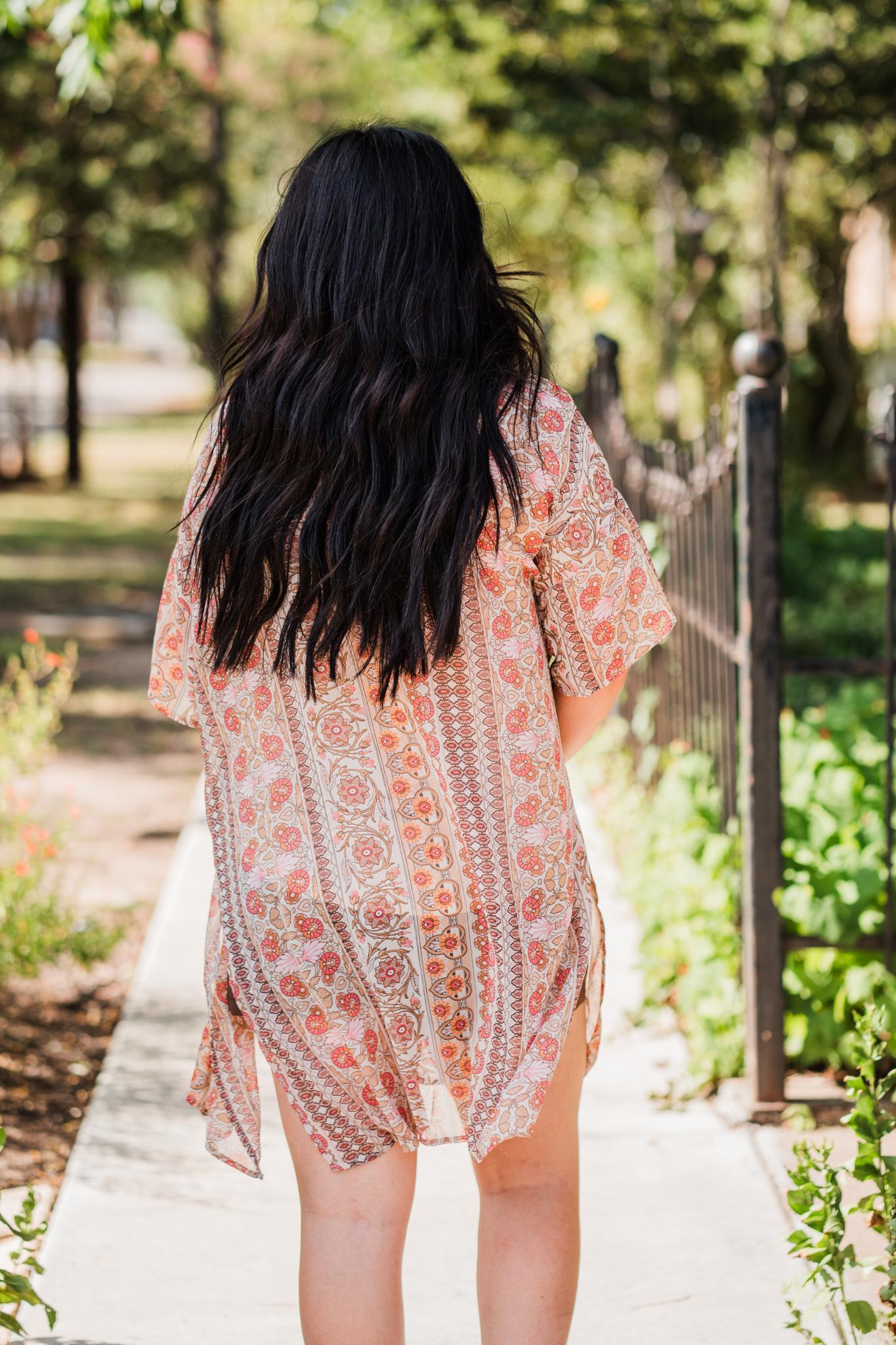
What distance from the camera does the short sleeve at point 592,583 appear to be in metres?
1.79

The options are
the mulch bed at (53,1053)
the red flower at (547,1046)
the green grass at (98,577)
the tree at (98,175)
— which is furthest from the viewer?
the tree at (98,175)

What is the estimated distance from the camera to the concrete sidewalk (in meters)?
2.64

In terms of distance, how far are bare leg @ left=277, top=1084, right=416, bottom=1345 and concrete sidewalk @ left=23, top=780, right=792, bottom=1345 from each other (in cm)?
77

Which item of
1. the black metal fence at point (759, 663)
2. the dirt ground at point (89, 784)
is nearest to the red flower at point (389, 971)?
the dirt ground at point (89, 784)

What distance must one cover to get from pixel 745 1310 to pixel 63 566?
1242cm

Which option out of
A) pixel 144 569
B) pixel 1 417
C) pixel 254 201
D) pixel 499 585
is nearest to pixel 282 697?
pixel 499 585

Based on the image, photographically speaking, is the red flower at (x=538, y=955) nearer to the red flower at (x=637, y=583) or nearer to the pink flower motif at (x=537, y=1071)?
the pink flower motif at (x=537, y=1071)

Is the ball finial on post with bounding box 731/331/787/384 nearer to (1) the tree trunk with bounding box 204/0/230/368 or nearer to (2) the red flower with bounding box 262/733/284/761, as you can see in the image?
(2) the red flower with bounding box 262/733/284/761

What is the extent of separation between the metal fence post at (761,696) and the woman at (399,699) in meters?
1.37

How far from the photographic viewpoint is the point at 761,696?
3248mm

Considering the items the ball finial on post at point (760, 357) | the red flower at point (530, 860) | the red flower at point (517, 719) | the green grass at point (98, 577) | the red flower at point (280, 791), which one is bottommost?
the green grass at point (98, 577)

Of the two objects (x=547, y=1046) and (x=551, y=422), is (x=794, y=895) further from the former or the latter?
(x=551, y=422)

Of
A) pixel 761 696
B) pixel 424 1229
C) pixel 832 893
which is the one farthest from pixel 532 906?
pixel 832 893

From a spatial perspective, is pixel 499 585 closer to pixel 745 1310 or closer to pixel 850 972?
pixel 745 1310
